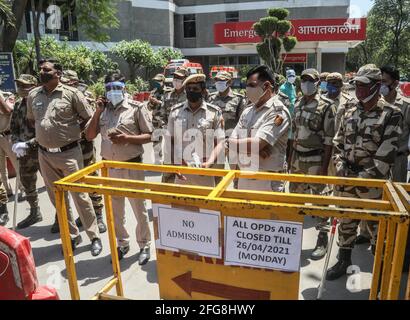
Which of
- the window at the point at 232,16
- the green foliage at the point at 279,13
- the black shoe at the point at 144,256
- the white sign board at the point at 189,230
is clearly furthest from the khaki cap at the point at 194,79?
the window at the point at 232,16

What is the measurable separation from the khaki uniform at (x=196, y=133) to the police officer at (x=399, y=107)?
192 cm

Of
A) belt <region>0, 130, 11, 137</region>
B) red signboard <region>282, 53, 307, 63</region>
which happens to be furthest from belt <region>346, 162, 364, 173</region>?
Result: red signboard <region>282, 53, 307, 63</region>

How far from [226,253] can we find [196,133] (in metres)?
1.67

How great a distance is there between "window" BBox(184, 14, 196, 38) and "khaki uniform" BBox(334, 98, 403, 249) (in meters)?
35.0

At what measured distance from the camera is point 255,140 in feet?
10.0

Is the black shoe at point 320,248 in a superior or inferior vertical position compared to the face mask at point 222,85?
inferior

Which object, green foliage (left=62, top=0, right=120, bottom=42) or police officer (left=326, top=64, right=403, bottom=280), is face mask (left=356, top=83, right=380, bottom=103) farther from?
green foliage (left=62, top=0, right=120, bottom=42)

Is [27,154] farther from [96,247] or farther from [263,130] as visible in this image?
[263,130]

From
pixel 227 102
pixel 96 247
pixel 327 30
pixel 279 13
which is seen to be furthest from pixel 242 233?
pixel 327 30

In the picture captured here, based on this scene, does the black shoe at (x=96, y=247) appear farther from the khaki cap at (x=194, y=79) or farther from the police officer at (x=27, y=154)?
the khaki cap at (x=194, y=79)

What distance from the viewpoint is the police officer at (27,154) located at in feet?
16.0

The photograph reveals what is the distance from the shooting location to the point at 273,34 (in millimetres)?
22109
